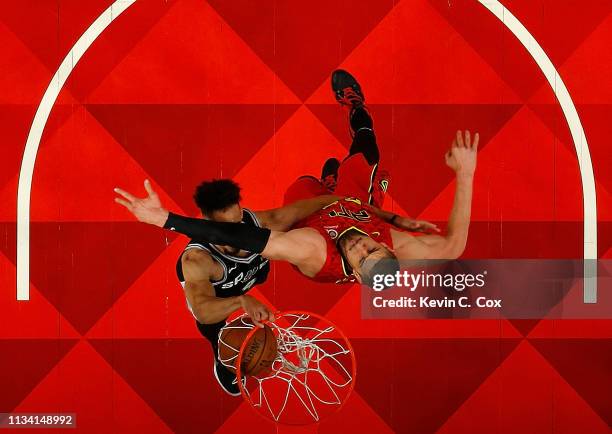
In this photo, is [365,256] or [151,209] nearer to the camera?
[151,209]

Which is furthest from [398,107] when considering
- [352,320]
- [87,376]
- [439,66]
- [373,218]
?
[87,376]

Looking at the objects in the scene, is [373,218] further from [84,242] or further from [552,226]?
[84,242]

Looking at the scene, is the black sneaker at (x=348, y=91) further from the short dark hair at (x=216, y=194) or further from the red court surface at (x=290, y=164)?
the short dark hair at (x=216, y=194)

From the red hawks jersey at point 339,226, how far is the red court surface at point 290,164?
150mm

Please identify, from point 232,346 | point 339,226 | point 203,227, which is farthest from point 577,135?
point 232,346


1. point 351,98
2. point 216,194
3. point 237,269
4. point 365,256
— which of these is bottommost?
point 365,256

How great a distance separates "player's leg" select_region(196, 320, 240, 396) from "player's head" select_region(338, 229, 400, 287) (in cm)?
92

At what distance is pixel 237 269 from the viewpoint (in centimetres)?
449

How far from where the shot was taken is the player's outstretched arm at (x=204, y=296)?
447 cm

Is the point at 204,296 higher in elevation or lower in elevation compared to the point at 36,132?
lower

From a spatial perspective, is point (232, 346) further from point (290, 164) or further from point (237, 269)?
point (290, 164)

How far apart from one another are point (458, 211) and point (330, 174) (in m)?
0.84

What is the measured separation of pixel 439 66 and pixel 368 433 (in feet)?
7.82

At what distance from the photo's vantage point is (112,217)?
465 cm
